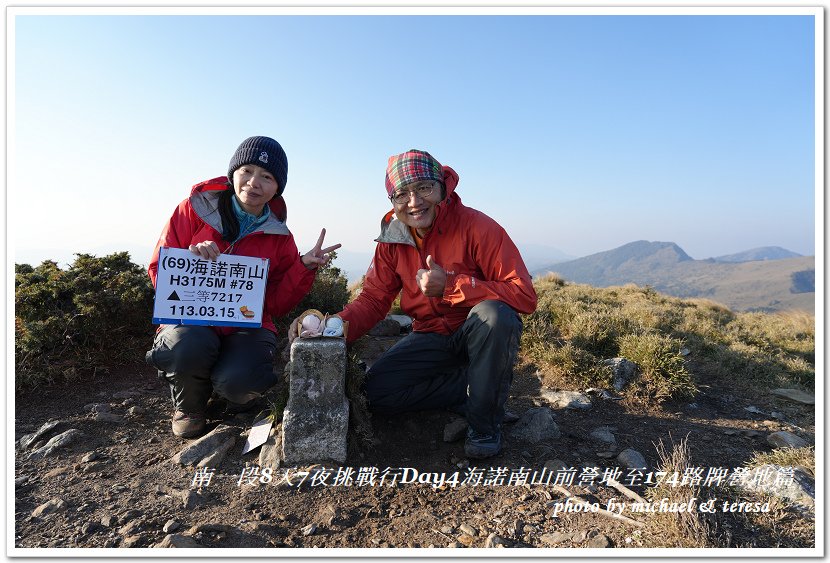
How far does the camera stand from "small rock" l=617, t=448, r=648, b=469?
3.51m

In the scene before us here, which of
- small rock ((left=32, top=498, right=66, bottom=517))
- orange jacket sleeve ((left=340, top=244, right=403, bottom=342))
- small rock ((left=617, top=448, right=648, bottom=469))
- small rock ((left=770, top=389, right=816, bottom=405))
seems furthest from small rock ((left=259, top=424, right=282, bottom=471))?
small rock ((left=770, top=389, right=816, bottom=405))

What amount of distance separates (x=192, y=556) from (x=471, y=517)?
62.4 inches

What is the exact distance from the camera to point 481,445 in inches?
140

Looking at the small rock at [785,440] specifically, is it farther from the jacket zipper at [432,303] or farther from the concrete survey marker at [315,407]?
the concrete survey marker at [315,407]

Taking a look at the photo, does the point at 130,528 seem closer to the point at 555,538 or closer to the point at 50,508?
the point at 50,508

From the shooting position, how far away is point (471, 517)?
2.87 m

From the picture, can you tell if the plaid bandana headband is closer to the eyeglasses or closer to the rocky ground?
the eyeglasses

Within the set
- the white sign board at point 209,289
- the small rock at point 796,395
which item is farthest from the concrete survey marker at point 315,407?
the small rock at point 796,395

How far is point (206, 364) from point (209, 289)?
610mm

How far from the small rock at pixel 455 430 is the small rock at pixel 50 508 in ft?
8.79

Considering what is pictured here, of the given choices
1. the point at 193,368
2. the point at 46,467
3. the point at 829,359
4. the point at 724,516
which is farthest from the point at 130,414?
the point at 829,359

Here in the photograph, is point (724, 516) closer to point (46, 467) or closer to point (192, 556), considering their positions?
point (192, 556)

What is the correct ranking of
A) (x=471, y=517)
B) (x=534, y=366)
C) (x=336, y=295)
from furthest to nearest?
(x=336, y=295)
(x=534, y=366)
(x=471, y=517)

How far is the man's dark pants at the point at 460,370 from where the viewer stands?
3465mm
